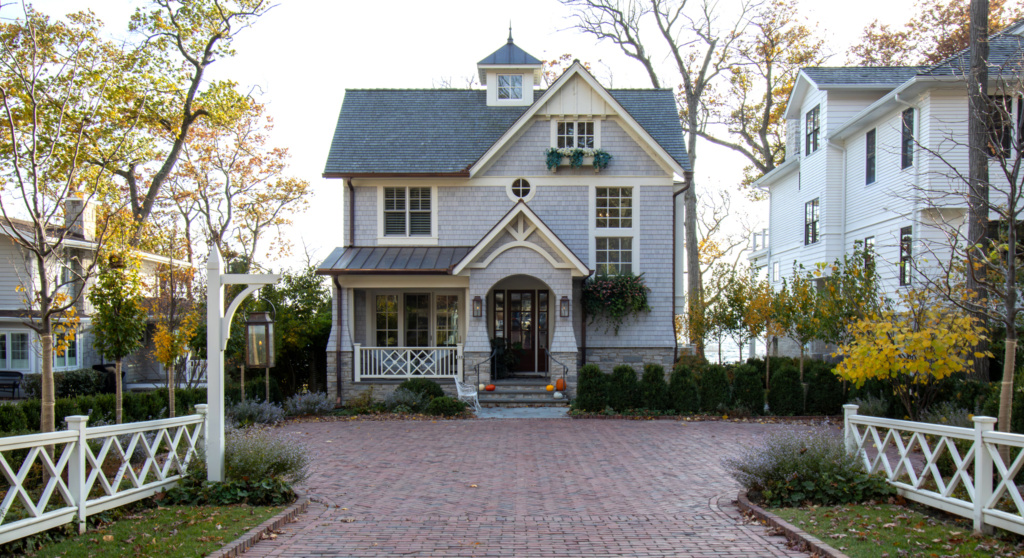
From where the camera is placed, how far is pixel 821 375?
1598cm

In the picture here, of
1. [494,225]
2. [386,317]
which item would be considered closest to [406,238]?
[386,317]

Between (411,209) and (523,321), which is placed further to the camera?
(523,321)

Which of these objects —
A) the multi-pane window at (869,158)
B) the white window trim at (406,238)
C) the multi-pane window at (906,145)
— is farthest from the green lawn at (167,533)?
the multi-pane window at (869,158)

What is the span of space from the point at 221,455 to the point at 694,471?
244 inches

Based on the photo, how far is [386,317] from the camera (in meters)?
20.3

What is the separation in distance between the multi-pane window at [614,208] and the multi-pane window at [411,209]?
15.2 feet

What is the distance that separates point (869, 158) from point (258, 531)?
20.5 metres

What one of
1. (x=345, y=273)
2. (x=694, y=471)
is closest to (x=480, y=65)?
(x=345, y=273)

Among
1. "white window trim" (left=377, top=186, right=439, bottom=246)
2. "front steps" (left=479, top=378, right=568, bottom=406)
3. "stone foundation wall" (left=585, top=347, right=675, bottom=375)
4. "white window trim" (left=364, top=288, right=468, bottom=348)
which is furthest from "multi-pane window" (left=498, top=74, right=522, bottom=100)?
"front steps" (left=479, top=378, right=568, bottom=406)

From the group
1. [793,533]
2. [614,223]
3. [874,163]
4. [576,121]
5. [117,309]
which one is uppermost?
[576,121]

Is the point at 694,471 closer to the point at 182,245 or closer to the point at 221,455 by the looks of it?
the point at 221,455

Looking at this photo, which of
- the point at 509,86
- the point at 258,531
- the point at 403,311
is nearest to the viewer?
the point at 258,531

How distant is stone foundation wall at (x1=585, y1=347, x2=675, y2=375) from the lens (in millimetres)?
18891

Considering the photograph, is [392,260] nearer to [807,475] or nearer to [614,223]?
[614,223]
